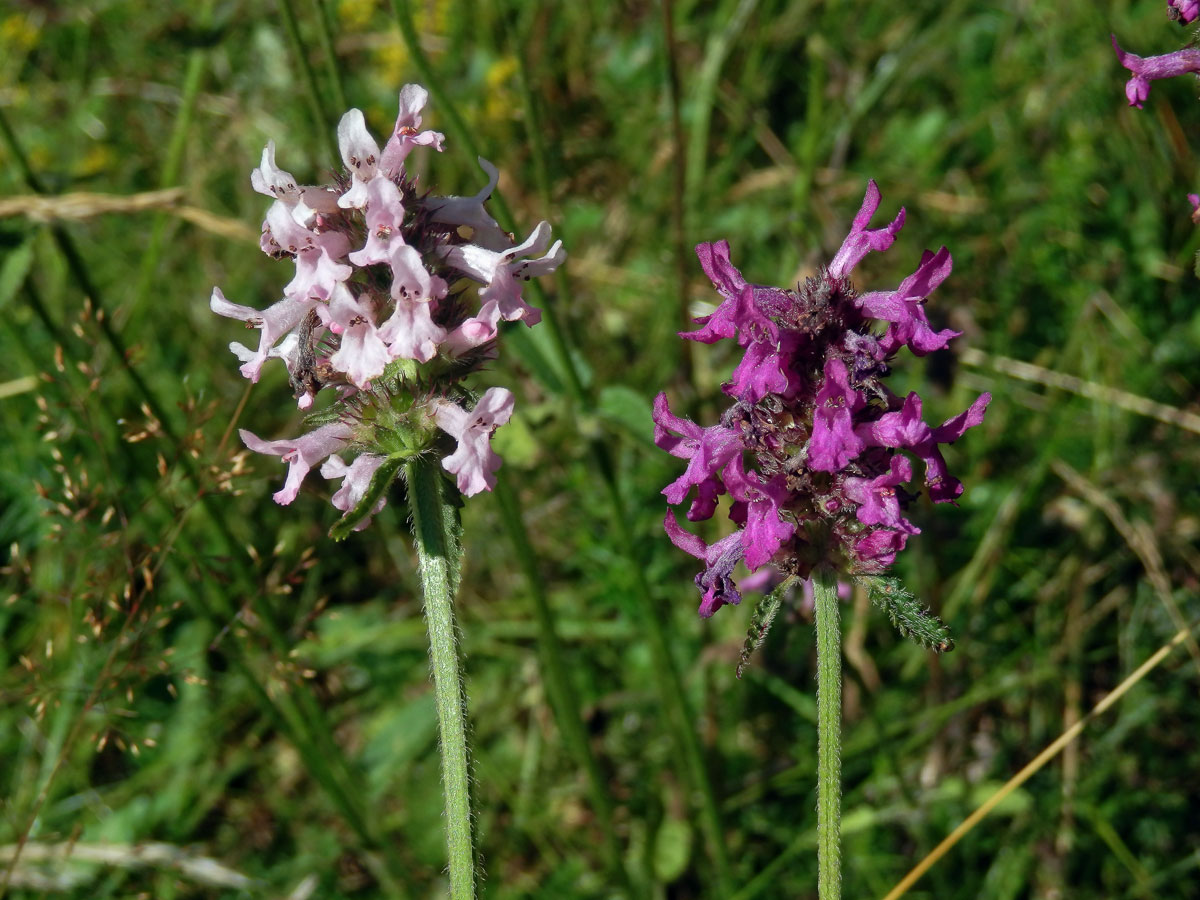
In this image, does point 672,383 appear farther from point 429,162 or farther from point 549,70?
point 549,70

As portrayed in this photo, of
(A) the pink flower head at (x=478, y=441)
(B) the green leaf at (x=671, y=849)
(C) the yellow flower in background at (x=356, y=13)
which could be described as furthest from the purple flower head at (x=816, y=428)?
(C) the yellow flower in background at (x=356, y=13)

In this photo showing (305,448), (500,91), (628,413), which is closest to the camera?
(305,448)

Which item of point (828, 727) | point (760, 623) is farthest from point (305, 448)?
point (828, 727)

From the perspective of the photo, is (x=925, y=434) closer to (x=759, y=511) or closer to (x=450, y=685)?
(x=759, y=511)

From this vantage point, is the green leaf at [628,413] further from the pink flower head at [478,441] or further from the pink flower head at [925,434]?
the pink flower head at [925,434]

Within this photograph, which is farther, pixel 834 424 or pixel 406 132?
pixel 406 132

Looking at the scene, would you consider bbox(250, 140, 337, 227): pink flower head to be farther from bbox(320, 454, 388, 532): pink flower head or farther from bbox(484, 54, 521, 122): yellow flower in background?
bbox(484, 54, 521, 122): yellow flower in background

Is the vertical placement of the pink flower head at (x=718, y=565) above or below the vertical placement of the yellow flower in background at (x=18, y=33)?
Result: below

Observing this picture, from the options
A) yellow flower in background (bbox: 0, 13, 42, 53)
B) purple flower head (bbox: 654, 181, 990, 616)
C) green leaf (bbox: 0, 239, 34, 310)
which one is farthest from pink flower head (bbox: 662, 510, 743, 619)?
yellow flower in background (bbox: 0, 13, 42, 53)
